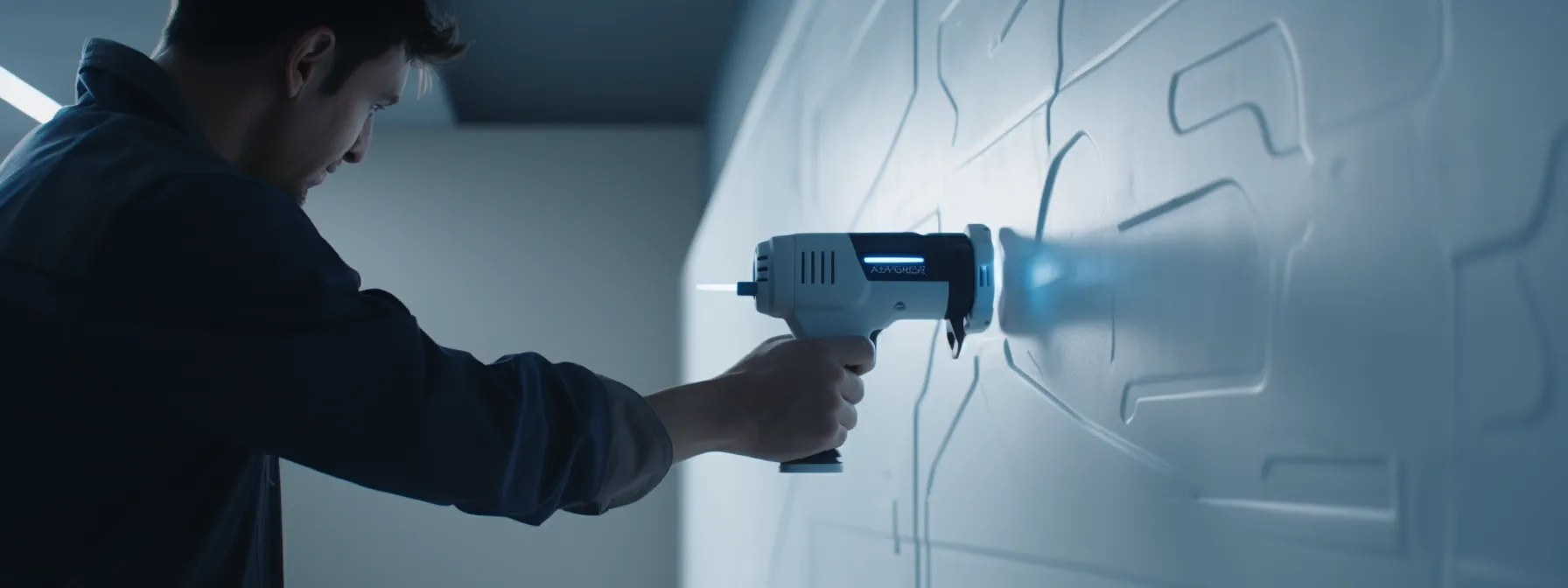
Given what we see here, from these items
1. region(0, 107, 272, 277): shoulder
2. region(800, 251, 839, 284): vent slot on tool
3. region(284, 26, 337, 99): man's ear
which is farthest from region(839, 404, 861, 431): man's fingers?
region(284, 26, 337, 99): man's ear

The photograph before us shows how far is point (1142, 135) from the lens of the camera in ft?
2.67

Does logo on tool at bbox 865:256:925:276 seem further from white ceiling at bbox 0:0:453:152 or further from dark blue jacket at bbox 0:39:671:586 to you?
white ceiling at bbox 0:0:453:152

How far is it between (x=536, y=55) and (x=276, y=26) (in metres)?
3.52

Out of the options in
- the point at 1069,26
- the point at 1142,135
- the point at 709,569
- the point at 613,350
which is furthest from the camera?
the point at 613,350

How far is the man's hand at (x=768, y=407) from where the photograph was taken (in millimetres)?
962

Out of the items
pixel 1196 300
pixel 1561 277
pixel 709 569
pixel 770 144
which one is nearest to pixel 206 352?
pixel 1196 300

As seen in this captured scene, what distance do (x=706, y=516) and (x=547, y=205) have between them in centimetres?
204

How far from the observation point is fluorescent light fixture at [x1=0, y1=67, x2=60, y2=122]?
391 centimetres

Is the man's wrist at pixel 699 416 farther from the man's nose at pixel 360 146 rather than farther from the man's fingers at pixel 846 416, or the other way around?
the man's nose at pixel 360 146

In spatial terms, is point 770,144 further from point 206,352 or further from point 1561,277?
point 1561,277

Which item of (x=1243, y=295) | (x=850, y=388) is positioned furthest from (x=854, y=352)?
(x=1243, y=295)

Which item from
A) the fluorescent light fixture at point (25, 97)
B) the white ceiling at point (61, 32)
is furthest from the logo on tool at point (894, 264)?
the fluorescent light fixture at point (25, 97)

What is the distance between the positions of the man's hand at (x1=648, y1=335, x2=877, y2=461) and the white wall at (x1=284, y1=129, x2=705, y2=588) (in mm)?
4121

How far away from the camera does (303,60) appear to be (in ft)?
3.47
